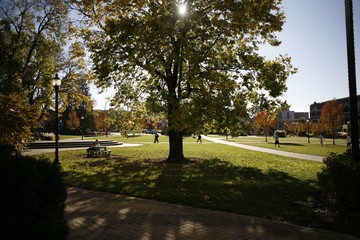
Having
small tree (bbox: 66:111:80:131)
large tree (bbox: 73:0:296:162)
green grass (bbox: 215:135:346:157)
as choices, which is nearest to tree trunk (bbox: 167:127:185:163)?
large tree (bbox: 73:0:296:162)

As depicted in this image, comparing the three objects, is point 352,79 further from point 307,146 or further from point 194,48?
point 307,146

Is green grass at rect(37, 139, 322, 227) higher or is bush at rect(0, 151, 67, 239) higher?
bush at rect(0, 151, 67, 239)

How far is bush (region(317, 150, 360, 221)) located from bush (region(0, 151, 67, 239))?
5.93 m

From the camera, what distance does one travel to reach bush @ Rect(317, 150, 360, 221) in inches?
245

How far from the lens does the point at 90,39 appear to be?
16.8 meters

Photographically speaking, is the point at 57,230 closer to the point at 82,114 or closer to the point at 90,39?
the point at 90,39

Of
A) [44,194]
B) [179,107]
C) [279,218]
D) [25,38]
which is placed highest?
[25,38]

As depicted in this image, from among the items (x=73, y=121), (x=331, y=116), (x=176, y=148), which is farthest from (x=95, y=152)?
(x=73, y=121)

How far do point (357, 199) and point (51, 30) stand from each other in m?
29.2

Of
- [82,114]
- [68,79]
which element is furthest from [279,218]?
[82,114]

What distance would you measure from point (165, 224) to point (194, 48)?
33.2 feet

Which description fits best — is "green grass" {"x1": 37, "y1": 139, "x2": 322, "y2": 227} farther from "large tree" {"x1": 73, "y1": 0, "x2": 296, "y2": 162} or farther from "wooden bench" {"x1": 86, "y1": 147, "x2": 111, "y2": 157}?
"wooden bench" {"x1": 86, "y1": 147, "x2": 111, "y2": 157}

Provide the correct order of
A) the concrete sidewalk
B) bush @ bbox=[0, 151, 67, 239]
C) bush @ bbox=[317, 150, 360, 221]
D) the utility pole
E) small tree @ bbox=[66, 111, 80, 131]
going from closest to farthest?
1. bush @ bbox=[0, 151, 67, 239]
2. the concrete sidewalk
3. bush @ bbox=[317, 150, 360, 221]
4. the utility pole
5. small tree @ bbox=[66, 111, 80, 131]

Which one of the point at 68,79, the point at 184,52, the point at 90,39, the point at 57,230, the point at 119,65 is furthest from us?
the point at 68,79
